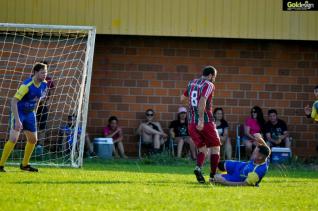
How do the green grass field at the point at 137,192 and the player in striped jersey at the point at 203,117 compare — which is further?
the player in striped jersey at the point at 203,117

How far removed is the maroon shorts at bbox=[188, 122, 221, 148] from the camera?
1323 centimetres

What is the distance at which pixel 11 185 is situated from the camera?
11516 millimetres

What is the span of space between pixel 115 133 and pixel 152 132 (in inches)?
35.3

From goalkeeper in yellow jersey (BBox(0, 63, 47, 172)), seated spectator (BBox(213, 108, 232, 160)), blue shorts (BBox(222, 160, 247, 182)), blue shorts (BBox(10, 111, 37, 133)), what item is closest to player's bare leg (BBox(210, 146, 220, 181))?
blue shorts (BBox(222, 160, 247, 182))

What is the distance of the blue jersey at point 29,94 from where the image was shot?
46.2 ft

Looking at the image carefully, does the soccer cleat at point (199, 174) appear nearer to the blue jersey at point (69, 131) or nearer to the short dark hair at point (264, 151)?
the short dark hair at point (264, 151)

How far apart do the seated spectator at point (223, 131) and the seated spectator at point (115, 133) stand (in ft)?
7.66

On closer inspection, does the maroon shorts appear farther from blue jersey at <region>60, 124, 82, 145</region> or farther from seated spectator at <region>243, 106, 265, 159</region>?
seated spectator at <region>243, 106, 265, 159</region>

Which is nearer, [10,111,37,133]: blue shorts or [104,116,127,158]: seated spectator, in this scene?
[10,111,37,133]: blue shorts

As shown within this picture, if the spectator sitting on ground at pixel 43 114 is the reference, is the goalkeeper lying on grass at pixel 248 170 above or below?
below

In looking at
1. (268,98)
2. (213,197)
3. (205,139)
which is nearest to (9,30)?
(268,98)

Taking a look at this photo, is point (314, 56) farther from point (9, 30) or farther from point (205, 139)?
point (205, 139)

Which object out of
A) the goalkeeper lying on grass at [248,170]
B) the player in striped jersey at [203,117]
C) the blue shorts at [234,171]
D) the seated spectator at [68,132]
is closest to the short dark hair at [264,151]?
the goalkeeper lying on grass at [248,170]

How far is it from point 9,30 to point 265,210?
38.1 ft
